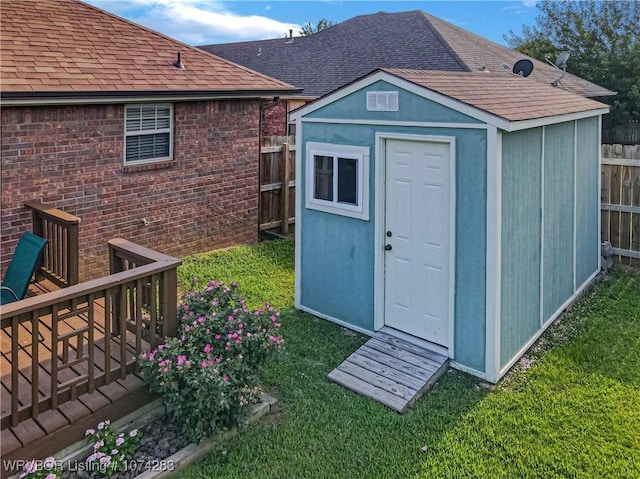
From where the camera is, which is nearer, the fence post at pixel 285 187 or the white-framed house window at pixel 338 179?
the white-framed house window at pixel 338 179

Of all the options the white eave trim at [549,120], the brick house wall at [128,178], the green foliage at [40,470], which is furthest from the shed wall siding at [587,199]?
the green foliage at [40,470]

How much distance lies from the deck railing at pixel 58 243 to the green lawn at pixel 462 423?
2539mm

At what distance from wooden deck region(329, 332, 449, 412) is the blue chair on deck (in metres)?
3.28

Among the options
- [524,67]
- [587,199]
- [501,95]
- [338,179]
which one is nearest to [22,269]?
[338,179]

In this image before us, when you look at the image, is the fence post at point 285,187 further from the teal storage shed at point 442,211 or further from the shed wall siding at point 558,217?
the shed wall siding at point 558,217

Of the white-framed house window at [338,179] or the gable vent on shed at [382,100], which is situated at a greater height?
the gable vent on shed at [382,100]

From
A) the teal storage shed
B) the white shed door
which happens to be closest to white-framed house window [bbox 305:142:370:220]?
the teal storage shed

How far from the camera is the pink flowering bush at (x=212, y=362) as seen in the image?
13.2 ft

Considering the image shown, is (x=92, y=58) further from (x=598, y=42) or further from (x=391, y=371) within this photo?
(x=598, y=42)

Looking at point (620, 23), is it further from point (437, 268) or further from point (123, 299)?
point (123, 299)

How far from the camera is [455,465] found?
159 inches

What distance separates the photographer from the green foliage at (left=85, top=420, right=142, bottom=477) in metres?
3.77

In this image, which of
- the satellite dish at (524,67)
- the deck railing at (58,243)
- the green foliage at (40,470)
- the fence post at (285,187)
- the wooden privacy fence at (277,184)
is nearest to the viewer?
the green foliage at (40,470)

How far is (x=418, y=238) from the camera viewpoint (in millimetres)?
5723
